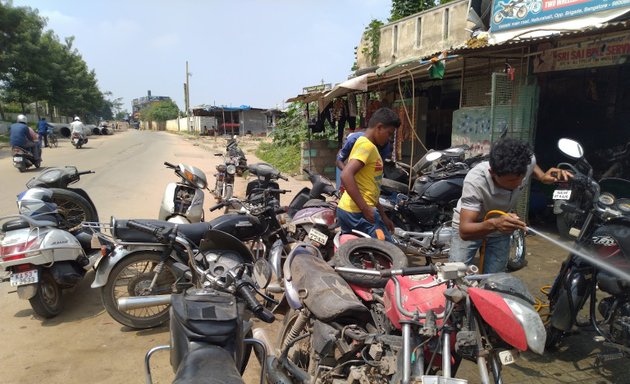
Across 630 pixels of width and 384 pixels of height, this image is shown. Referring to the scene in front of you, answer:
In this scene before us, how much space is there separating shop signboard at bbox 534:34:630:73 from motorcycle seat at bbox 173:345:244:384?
6.07m

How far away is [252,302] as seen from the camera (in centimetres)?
206

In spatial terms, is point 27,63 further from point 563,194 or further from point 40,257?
point 563,194

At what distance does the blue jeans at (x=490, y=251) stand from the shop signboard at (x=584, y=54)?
4.03 meters

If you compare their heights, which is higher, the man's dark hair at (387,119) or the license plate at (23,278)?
the man's dark hair at (387,119)

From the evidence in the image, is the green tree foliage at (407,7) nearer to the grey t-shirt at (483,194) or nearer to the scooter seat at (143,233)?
the scooter seat at (143,233)

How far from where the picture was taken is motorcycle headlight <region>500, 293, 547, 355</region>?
5.46ft

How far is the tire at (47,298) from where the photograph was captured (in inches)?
150

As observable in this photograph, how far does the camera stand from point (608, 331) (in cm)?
304

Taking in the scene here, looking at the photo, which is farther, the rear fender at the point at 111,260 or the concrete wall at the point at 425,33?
the concrete wall at the point at 425,33

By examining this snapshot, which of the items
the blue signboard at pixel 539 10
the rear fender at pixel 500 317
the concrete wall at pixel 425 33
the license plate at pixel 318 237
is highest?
the concrete wall at pixel 425 33

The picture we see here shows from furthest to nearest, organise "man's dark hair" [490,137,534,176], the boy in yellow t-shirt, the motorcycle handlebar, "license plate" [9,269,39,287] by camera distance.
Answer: "license plate" [9,269,39,287], the boy in yellow t-shirt, "man's dark hair" [490,137,534,176], the motorcycle handlebar

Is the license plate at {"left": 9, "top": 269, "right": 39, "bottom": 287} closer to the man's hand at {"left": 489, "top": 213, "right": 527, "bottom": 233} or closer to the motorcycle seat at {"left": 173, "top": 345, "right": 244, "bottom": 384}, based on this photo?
the motorcycle seat at {"left": 173, "top": 345, "right": 244, "bottom": 384}

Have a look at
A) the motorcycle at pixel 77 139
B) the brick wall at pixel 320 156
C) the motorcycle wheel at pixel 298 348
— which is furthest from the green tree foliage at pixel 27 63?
the motorcycle wheel at pixel 298 348

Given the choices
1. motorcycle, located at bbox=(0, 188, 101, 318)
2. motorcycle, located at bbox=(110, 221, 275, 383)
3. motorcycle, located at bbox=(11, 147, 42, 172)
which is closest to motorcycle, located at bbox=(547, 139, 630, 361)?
motorcycle, located at bbox=(110, 221, 275, 383)
